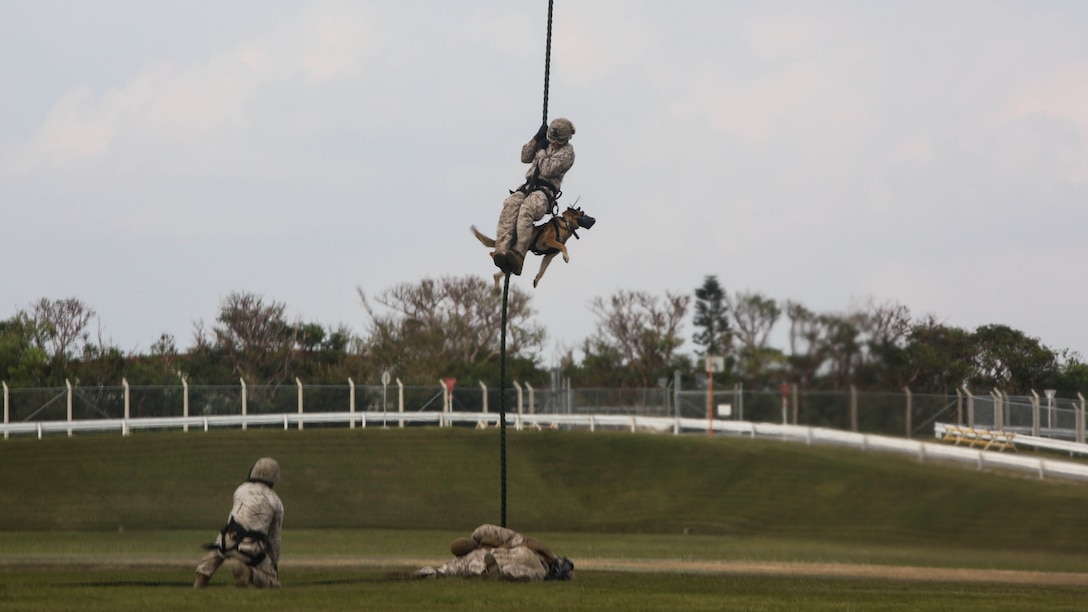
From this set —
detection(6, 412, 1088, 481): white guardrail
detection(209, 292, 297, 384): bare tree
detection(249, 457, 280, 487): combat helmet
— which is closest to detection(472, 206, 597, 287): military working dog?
detection(249, 457, 280, 487): combat helmet

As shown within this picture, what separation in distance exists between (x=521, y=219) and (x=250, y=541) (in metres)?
5.13

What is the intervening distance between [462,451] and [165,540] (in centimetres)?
1619

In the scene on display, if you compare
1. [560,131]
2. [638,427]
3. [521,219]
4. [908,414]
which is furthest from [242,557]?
[638,427]

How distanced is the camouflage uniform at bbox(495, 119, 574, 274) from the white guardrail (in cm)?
2612

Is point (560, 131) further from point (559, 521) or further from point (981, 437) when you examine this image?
point (981, 437)

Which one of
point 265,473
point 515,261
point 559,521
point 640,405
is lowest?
point 559,521

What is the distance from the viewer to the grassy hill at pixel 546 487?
1435 inches

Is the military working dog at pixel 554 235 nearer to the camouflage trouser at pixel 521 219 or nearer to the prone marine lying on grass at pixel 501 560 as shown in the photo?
the camouflage trouser at pixel 521 219

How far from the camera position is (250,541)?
627 inches

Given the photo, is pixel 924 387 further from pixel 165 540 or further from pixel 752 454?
pixel 165 540

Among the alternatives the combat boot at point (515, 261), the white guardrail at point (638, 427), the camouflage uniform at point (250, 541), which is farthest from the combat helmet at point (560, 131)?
the white guardrail at point (638, 427)

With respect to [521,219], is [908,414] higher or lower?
lower

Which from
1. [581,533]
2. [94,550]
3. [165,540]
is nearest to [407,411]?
[581,533]

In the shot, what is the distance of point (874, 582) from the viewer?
63.0 feet
